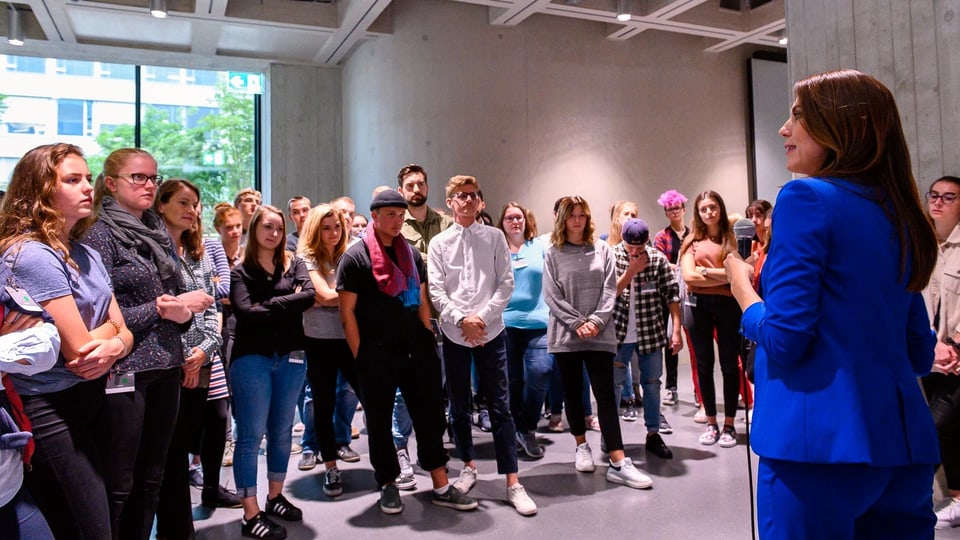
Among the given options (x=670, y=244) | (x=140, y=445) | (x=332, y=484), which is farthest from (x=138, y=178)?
(x=670, y=244)

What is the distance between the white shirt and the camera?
11.1 feet

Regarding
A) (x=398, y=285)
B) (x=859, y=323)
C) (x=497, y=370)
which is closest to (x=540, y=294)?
(x=497, y=370)

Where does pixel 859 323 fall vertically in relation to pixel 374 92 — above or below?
below

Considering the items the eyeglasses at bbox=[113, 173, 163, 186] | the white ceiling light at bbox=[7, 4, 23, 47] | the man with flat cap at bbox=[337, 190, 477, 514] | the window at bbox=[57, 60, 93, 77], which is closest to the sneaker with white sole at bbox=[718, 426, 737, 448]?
the man with flat cap at bbox=[337, 190, 477, 514]

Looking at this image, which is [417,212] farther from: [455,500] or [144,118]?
[144,118]

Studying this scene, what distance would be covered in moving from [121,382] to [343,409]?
2.11 metres

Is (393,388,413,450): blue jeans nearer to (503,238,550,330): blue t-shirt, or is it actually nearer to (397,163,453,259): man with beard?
(503,238,550,330): blue t-shirt

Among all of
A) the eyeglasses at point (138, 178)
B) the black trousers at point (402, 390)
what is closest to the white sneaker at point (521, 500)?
the black trousers at point (402, 390)

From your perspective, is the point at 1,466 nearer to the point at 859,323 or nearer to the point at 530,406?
the point at 859,323

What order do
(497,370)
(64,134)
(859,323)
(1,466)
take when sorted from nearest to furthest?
1. (859,323)
2. (1,466)
3. (497,370)
4. (64,134)

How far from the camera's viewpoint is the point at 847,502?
3.99 ft

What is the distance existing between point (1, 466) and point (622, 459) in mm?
2839

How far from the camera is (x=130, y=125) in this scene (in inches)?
330

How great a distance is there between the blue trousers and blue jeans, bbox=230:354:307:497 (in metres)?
2.21
